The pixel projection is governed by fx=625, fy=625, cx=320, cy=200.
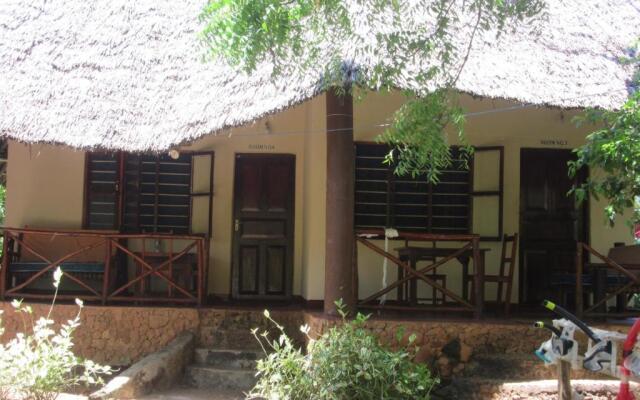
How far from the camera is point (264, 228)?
25.4ft

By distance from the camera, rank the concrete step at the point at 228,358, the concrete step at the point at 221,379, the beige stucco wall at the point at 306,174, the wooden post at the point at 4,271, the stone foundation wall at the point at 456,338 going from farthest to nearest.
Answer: the beige stucco wall at the point at 306,174, the wooden post at the point at 4,271, the concrete step at the point at 228,358, the concrete step at the point at 221,379, the stone foundation wall at the point at 456,338

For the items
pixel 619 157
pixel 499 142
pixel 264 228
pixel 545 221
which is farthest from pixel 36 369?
pixel 545 221

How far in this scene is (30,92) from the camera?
6.69 meters

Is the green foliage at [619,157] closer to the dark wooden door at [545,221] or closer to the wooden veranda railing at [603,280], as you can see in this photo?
the wooden veranda railing at [603,280]

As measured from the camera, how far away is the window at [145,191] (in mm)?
7926

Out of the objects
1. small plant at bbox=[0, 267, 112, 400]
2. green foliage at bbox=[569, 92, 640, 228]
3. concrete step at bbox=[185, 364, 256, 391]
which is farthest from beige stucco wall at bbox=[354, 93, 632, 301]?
small plant at bbox=[0, 267, 112, 400]

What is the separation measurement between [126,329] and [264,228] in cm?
202

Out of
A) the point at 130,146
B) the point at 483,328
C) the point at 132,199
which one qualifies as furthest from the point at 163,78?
the point at 483,328

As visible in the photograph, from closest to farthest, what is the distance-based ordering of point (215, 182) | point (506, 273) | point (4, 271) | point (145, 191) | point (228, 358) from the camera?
point (228, 358), point (4, 271), point (506, 273), point (215, 182), point (145, 191)

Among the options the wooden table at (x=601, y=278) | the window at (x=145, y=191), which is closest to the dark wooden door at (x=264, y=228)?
the window at (x=145, y=191)

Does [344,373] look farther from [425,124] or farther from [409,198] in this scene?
[409,198]

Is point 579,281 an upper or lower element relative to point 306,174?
lower

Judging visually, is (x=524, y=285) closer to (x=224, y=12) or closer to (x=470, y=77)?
(x=470, y=77)

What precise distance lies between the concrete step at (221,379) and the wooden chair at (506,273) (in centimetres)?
250
